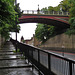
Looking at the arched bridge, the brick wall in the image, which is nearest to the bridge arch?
the arched bridge

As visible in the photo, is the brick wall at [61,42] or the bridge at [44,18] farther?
the bridge at [44,18]

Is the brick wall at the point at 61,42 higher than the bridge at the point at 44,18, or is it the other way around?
the bridge at the point at 44,18

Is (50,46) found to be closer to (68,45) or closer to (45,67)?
(68,45)

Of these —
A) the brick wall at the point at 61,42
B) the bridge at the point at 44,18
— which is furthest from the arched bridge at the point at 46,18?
the brick wall at the point at 61,42

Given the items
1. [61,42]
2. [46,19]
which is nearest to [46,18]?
[46,19]

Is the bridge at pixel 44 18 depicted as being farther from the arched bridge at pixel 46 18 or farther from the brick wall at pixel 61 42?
the brick wall at pixel 61 42

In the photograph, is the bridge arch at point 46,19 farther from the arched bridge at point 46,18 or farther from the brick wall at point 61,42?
the brick wall at point 61,42

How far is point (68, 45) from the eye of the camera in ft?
143

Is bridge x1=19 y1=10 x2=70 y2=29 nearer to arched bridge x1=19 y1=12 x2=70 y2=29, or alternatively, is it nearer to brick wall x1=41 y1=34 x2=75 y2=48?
arched bridge x1=19 y1=12 x2=70 y2=29

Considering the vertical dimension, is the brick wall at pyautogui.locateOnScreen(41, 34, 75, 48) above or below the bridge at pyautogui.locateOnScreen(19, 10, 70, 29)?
below

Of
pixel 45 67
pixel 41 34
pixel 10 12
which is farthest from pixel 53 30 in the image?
pixel 45 67

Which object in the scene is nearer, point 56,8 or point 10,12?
point 10,12

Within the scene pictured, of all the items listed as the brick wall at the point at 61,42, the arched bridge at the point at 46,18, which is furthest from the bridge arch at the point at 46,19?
the brick wall at the point at 61,42

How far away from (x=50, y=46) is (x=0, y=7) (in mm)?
44889
